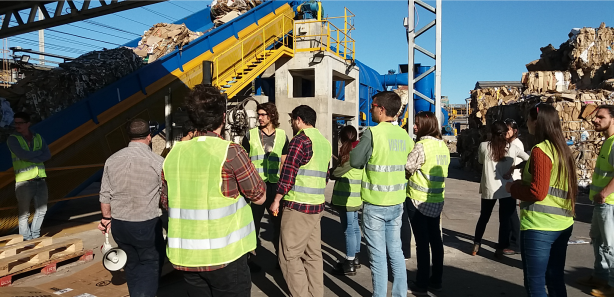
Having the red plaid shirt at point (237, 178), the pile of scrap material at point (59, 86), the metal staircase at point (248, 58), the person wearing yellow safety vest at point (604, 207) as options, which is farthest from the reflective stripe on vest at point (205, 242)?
the metal staircase at point (248, 58)

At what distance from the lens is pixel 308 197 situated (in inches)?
144

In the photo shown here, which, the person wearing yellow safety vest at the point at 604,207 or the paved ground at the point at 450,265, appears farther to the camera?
the paved ground at the point at 450,265

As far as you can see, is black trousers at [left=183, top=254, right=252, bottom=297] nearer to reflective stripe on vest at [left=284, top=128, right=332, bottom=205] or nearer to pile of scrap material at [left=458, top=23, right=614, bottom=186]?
reflective stripe on vest at [left=284, top=128, right=332, bottom=205]

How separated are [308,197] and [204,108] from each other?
4.90 ft

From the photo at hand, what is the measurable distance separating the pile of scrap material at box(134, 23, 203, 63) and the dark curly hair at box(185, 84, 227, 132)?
8.80m

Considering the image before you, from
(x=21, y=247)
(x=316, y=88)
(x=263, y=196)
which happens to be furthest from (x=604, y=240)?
(x=316, y=88)

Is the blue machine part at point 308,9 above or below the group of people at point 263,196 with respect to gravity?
above

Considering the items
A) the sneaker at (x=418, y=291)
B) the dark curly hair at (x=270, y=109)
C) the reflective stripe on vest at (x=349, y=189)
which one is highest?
the dark curly hair at (x=270, y=109)

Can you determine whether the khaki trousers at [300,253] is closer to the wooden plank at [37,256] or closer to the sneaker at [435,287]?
the sneaker at [435,287]

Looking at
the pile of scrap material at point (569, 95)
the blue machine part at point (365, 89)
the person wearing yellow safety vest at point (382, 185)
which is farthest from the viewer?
the blue machine part at point (365, 89)

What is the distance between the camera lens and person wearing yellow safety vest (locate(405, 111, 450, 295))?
4152 mm

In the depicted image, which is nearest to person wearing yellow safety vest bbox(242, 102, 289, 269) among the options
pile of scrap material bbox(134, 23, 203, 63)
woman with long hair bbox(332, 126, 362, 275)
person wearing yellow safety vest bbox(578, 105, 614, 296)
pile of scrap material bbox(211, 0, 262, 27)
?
woman with long hair bbox(332, 126, 362, 275)

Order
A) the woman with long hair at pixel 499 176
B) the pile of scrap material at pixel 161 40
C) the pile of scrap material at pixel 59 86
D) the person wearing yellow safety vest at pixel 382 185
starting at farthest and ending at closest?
1. the pile of scrap material at pixel 161 40
2. the pile of scrap material at pixel 59 86
3. the woman with long hair at pixel 499 176
4. the person wearing yellow safety vest at pixel 382 185

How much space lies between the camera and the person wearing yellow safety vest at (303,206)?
11.6 ft
